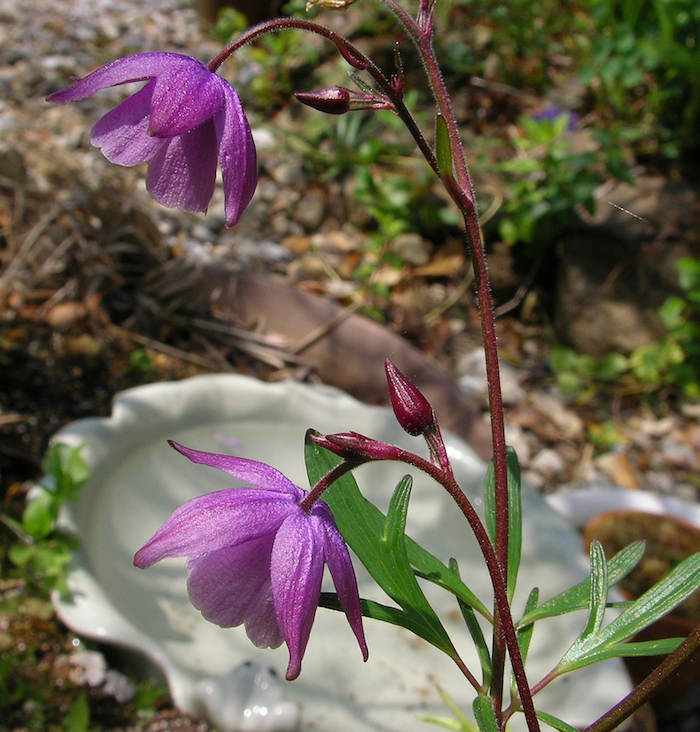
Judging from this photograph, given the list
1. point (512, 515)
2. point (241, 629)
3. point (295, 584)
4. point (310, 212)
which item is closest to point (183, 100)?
point (295, 584)

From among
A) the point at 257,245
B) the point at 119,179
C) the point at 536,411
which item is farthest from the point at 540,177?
the point at 119,179

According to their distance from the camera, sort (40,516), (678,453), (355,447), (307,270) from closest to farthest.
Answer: (355,447) < (40,516) < (678,453) < (307,270)

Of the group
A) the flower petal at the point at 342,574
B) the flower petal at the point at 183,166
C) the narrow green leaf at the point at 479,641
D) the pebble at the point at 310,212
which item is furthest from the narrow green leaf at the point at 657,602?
the pebble at the point at 310,212

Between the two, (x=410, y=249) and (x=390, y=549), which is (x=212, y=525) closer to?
(x=390, y=549)

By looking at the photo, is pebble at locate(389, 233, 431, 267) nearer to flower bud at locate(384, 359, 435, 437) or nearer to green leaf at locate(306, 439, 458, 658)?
green leaf at locate(306, 439, 458, 658)

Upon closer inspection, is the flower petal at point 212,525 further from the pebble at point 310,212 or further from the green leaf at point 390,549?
the pebble at point 310,212

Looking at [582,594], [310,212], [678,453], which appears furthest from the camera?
[310,212]

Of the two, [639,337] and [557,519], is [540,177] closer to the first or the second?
[639,337]
